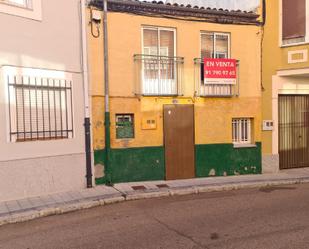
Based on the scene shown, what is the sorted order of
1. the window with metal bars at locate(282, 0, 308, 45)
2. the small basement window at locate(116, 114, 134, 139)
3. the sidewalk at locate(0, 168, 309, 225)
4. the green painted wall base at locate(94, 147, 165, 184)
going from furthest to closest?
the window with metal bars at locate(282, 0, 308, 45) < the small basement window at locate(116, 114, 134, 139) < the green painted wall base at locate(94, 147, 165, 184) < the sidewalk at locate(0, 168, 309, 225)

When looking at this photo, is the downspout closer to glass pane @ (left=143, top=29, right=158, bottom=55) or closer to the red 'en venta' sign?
glass pane @ (left=143, top=29, right=158, bottom=55)

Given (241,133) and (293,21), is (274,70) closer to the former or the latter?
(293,21)

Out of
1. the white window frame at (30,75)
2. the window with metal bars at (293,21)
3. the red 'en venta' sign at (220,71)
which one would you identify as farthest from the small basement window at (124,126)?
the window with metal bars at (293,21)

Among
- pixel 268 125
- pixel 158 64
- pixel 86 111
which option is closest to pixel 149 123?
pixel 158 64

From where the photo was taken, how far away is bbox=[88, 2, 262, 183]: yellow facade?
9.27 m

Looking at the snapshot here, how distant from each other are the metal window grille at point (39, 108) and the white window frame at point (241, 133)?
5.48 metres

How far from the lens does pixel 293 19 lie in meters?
10.8

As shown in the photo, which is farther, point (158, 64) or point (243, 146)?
point (243, 146)

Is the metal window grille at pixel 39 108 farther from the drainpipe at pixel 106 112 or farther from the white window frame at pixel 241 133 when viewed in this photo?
the white window frame at pixel 241 133

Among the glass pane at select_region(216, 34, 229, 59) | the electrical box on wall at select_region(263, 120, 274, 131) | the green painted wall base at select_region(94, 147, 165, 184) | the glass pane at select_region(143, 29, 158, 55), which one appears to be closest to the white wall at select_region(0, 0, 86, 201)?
the green painted wall base at select_region(94, 147, 165, 184)

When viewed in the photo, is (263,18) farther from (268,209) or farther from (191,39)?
(268,209)

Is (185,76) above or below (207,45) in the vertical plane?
below

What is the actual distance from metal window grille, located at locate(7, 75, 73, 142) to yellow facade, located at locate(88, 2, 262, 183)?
0.84m

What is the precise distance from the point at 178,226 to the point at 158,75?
17.4 ft
